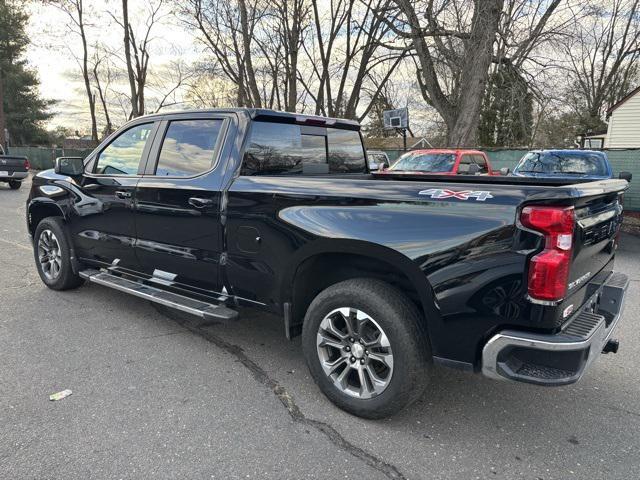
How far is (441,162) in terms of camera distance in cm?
1073

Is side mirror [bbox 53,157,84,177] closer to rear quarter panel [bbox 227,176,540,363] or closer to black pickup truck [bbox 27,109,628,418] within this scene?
black pickup truck [bbox 27,109,628,418]

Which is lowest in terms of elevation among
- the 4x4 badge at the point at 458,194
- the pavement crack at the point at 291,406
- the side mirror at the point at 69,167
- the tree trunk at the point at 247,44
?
the pavement crack at the point at 291,406

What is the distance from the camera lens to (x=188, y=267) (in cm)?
368

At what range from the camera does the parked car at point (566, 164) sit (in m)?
9.89

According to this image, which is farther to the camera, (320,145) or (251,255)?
(320,145)

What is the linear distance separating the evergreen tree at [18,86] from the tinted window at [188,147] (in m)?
42.3

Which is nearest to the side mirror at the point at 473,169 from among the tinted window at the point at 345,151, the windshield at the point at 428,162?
the windshield at the point at 428,162

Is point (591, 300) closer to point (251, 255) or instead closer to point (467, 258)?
point (467, 258)

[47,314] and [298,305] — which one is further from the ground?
[298,305]

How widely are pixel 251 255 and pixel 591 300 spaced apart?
2157 millimetres

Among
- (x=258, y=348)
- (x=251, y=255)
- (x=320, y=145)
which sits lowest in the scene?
(x=258, y=348)

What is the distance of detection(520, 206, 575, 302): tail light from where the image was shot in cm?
215

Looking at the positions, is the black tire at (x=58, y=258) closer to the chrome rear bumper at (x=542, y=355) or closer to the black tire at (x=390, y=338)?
the black tire at (x=390, y=338)

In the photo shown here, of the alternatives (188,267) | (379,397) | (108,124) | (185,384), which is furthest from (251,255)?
(108,124)
